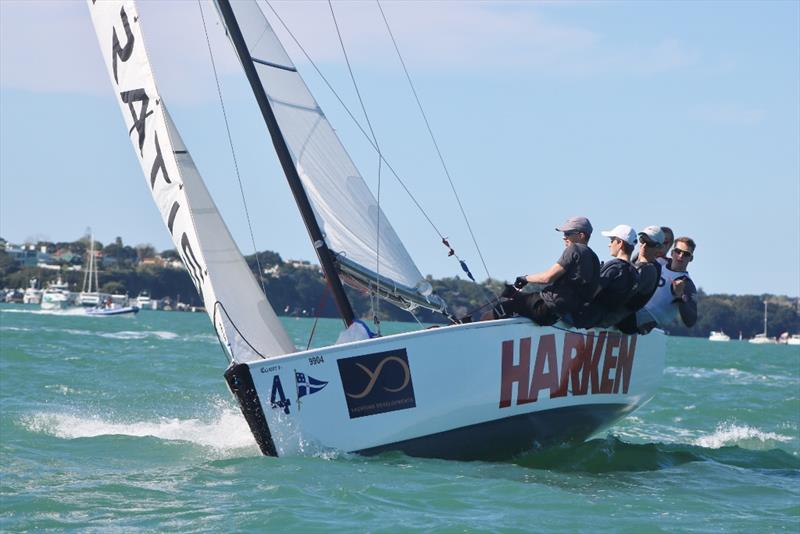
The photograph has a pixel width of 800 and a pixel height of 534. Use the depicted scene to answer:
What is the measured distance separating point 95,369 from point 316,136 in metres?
9.77

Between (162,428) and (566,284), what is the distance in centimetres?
389

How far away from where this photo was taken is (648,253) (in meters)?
8.39

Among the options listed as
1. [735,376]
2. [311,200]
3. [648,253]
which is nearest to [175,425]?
[311,200]

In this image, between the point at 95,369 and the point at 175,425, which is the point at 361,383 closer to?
the point at 175,425

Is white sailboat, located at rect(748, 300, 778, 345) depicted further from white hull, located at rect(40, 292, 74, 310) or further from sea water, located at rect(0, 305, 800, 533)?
sea water, located at rect(0, 305, 800, 533)

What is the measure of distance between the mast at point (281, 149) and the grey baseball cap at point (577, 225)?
5.07ft

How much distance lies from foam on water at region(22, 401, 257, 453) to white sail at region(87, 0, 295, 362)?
88 centimetres

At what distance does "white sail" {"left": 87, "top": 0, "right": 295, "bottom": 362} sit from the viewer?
27.2ft

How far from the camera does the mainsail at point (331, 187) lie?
8672mm

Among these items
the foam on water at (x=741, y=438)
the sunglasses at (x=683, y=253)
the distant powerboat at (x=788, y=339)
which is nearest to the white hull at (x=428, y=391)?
the sunglasses at (x=683, y=253)

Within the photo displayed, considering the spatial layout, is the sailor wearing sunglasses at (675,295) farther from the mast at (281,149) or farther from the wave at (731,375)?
the wave at (731,375)

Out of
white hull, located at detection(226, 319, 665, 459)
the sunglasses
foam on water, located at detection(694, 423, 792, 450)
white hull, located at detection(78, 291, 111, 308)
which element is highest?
white hull, located at detection(78, 291, 111, 308)

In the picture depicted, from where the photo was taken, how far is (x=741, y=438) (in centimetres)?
1163

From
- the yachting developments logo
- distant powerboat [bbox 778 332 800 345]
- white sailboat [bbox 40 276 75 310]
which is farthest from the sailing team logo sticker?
distant powerboat [bbox 778 332 800 345]
